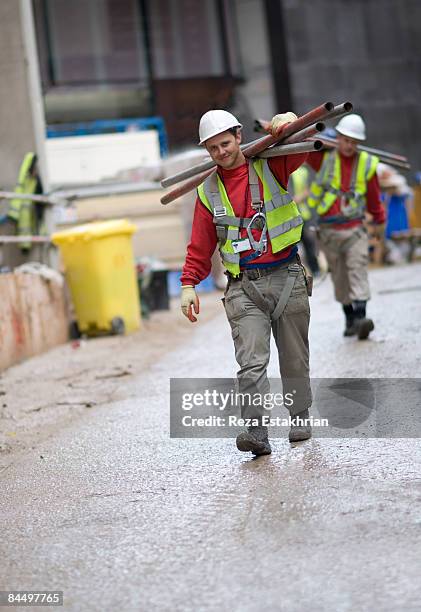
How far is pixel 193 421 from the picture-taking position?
6828 millimetres

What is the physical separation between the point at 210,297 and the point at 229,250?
40.0 ft

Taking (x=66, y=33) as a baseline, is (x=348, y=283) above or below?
below

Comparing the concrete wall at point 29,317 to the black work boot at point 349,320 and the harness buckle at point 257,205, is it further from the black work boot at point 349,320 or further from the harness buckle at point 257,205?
the harness buckle at point 257,205

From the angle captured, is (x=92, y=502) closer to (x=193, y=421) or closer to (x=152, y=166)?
(x=193, y=421)

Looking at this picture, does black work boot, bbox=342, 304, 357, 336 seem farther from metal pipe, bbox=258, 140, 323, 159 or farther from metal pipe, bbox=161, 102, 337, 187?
metal pipe, bbox=258, 140, 323, 159

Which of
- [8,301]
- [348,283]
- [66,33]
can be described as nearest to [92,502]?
[348,283]

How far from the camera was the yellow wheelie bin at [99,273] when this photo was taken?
482 inches

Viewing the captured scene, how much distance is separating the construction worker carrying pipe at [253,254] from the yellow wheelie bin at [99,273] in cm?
646

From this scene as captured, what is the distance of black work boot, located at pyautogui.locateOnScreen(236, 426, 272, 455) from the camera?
5531 mm

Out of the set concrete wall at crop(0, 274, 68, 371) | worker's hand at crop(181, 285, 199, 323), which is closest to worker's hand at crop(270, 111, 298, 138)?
worker's hand at crop(181, 285, 199, 323)

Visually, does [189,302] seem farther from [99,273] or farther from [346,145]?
[99,273]

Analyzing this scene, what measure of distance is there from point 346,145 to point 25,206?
15.3 feet

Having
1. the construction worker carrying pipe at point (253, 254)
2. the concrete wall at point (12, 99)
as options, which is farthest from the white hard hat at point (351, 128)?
the concrete wall at point (12, 99)

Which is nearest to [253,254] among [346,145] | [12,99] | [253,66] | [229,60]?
[346,145]
